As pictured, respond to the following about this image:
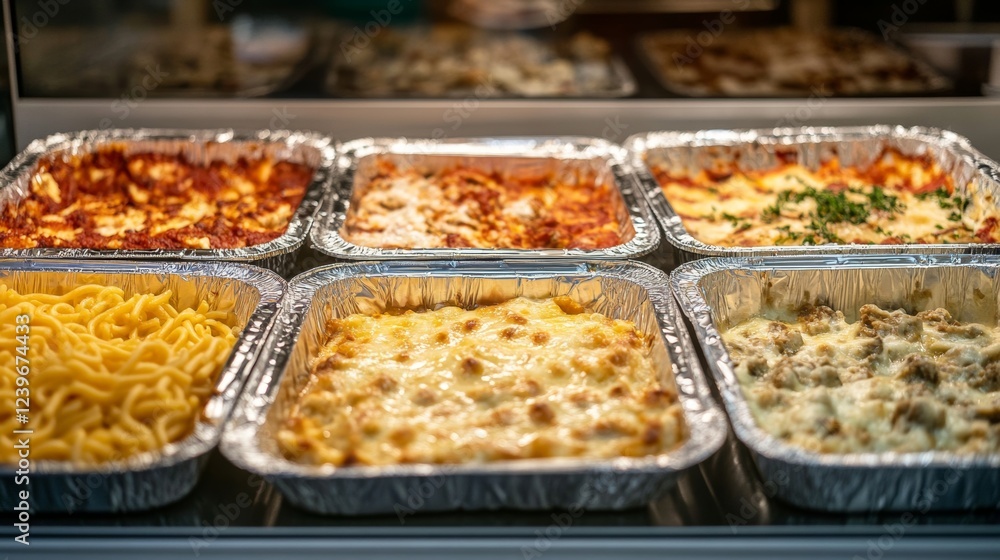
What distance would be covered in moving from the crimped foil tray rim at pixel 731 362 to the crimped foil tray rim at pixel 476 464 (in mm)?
47

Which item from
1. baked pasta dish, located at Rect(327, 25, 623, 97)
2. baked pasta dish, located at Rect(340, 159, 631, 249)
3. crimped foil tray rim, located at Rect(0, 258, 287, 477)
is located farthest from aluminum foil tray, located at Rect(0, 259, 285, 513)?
baked pasta dish, located at Rect(327, 25, 623, 97)

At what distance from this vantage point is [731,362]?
2.62 meters

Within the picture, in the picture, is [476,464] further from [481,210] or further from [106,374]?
[481,210]

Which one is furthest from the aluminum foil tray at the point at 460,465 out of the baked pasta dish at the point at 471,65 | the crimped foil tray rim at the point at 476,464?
the baked pasta dish at the point at 471,65

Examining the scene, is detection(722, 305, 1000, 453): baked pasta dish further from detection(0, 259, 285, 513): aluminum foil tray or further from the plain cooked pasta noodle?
the plain cooked pasta noodle

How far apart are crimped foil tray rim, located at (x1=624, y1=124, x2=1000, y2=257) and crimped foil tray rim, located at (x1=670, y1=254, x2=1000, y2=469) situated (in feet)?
0.20

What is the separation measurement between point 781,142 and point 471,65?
169cm

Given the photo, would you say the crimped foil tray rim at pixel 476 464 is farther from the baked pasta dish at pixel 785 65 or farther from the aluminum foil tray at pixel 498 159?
the baked pasta dish at pixel 785 65

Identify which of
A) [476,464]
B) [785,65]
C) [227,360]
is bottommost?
[476,464]

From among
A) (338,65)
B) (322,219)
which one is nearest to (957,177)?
(322,219)

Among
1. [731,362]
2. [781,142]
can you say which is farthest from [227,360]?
[781,142]

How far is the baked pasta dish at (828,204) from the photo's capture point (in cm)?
368

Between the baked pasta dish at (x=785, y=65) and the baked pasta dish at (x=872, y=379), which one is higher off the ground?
the baked pasta dish at (x=785, y=65)

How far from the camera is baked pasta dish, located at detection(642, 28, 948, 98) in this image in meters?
4.68
